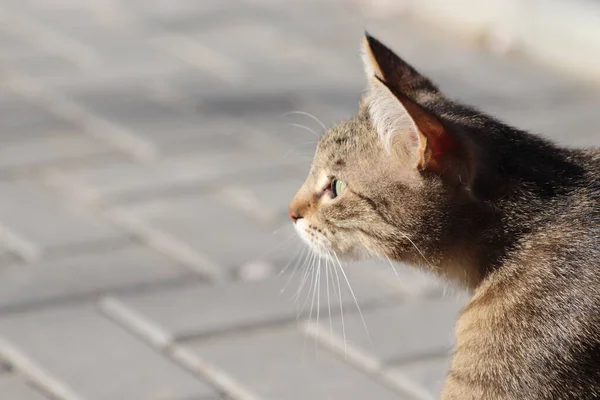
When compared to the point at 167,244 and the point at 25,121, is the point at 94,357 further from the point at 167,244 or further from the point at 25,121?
the point at 25,121

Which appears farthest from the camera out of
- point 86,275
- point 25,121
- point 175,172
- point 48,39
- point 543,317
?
point 48,39

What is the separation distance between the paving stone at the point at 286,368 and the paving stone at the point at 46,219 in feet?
3.23

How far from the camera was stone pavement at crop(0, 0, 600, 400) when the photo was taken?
3.76 m

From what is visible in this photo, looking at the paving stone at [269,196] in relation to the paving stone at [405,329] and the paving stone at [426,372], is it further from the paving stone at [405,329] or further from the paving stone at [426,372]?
the paving stone at [426,372]

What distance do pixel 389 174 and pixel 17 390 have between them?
132 cm

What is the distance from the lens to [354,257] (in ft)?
10.9

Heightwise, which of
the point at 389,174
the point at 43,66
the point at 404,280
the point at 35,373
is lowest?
the point at 35,373

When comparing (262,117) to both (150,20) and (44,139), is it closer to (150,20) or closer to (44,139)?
(44,139)

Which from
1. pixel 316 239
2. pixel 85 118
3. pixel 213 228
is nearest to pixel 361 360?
pixel 316 239

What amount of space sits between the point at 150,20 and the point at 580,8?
9.01 ft

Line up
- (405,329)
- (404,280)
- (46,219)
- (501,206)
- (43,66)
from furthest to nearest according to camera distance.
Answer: (43,66) → (46,219) → (404,280) → (405,329) → (501,206)

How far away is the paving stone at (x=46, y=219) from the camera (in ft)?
15.2

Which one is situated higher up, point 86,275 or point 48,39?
point 48,39

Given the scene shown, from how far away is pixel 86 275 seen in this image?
433 cm
